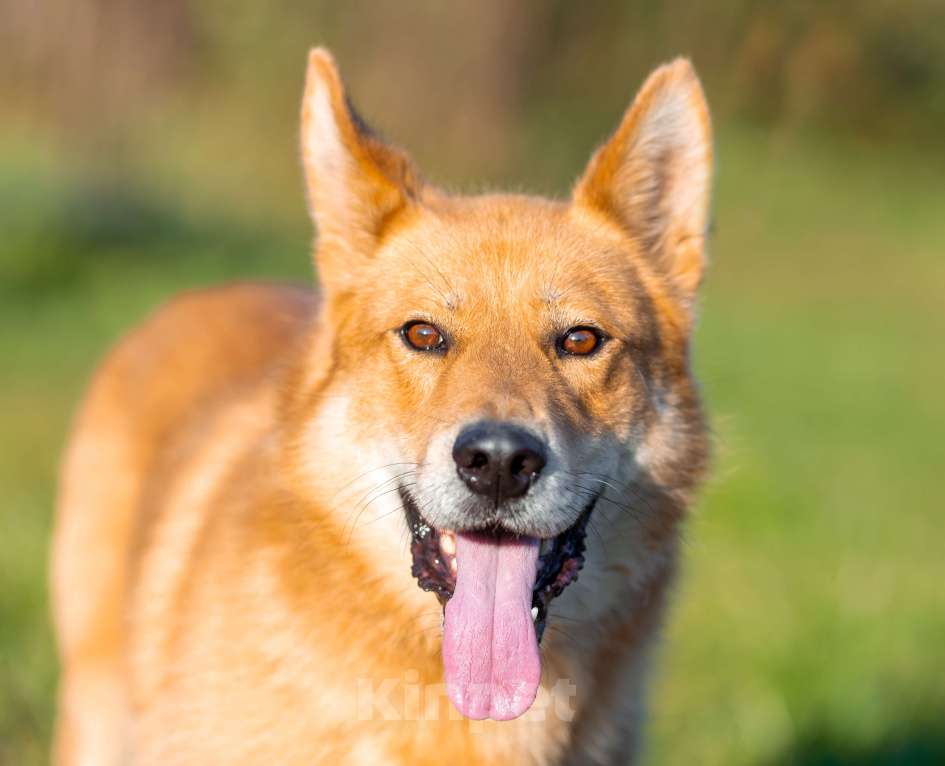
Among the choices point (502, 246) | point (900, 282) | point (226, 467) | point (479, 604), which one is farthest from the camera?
point (900, 282)

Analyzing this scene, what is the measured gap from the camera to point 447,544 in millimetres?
3178

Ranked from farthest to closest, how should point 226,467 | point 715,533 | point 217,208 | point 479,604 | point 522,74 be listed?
point 217,208 < point 522,74 < point 715,533 < point 226,467 < point 479,604

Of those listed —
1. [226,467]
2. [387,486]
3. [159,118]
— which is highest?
[387,486]

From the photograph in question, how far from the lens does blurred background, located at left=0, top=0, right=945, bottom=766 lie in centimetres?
518

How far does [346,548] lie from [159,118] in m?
10.1

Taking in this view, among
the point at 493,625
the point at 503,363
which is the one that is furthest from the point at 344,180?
the point at 493,625

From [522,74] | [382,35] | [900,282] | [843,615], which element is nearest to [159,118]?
[382,35]

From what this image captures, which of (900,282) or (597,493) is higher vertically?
(597,493)

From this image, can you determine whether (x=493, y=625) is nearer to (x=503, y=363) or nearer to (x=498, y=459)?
(x=498, y=459)

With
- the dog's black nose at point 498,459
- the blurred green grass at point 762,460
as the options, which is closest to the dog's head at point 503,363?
the dog's black nose at point 498,459

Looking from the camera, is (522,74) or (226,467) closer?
(226,467)

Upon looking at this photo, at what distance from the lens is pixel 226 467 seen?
13.0ft

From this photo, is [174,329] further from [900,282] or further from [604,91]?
[900,282]

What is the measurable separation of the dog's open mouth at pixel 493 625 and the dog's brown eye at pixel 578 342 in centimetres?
57
